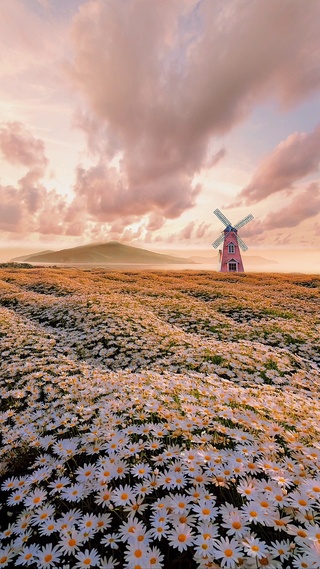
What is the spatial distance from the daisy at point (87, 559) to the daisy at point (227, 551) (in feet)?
3.21

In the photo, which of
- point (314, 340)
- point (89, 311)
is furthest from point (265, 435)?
point (89, 311)

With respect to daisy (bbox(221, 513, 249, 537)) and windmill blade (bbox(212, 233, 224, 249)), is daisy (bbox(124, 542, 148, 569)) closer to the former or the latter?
daisy (bbox(221, 513, 249, 537))

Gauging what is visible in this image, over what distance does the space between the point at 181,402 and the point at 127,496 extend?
2317 millimetres

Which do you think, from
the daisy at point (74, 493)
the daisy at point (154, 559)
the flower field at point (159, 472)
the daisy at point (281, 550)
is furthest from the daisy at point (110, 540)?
the daisy at point (281, 550)

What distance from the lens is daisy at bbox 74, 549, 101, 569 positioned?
2.32 m

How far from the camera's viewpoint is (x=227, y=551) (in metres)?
2.29

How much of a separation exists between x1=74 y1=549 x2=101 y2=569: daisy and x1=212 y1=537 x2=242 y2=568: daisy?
98 centimetres

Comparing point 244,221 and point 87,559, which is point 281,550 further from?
point 244,221

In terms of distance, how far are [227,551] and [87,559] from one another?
1166mm

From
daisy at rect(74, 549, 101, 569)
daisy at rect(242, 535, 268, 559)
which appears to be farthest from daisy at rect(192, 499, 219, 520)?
daisy at rect(74, 549, 101, 569)

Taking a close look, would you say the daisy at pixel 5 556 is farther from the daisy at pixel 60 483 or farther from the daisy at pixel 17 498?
the daisy at pixel 60 483

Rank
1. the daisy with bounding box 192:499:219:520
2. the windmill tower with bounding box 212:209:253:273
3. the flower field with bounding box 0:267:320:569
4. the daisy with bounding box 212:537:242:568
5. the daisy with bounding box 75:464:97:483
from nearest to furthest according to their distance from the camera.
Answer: the daisy with bounding box 212:537:242:568
the flower field with bounding box 0:267:320:569
the daisy with bounding box 192:499:219:520
the daisy with bounding box 75:464:97:483
the windmill tower with bounding box 212:209:253:273

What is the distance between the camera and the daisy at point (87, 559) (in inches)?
91.5

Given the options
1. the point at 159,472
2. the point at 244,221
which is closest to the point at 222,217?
the point at 244,221
